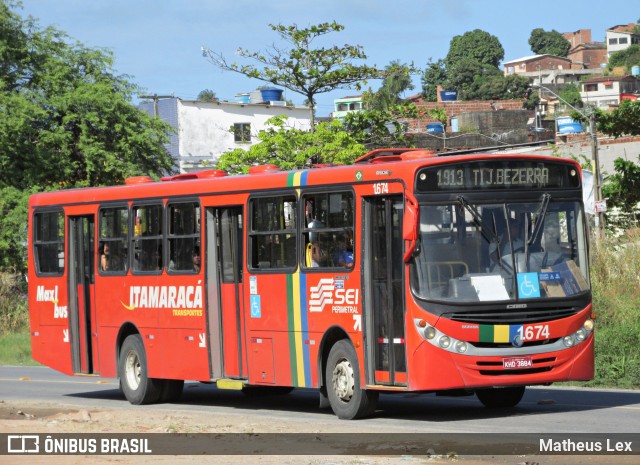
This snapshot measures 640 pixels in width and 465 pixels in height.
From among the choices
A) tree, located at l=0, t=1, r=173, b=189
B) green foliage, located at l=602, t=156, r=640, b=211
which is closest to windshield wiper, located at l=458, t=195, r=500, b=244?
green foliage, located at l=602, t=156, r=640, b=211

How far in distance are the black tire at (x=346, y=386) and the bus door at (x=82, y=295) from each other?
6214 mm

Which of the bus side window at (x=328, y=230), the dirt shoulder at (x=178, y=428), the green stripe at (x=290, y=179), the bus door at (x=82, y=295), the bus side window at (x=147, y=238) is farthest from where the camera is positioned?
the bus door at (x=82, y=295)

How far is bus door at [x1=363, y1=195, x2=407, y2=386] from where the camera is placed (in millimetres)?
14812

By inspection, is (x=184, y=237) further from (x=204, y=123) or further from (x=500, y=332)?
(x=204, y=123)

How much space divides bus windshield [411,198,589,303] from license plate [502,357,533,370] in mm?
675

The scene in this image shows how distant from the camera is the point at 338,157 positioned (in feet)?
122

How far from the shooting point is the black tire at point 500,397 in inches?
640

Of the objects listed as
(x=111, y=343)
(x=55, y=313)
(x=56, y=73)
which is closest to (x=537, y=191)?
(x=111, y=343)

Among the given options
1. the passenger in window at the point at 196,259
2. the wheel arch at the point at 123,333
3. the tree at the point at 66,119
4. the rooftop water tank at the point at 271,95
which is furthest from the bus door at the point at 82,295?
the rooftop water tank at the point at 271,95

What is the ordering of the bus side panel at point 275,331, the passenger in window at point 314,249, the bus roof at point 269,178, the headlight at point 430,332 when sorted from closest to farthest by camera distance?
the headlight at point 430,332, the bus roof at point 269,178, the passenger in window at point 314,249, the bus side panel at point 275,331

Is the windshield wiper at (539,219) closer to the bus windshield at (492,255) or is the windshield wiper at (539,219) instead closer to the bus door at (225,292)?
the bus windshield at (492,255)

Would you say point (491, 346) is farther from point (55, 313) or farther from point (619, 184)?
point (619, 184)

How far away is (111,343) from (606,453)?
10718 mm

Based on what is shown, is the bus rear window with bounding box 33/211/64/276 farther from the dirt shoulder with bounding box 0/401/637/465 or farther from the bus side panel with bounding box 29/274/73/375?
the dirt shoulder with bounding box 0/401/637/465
